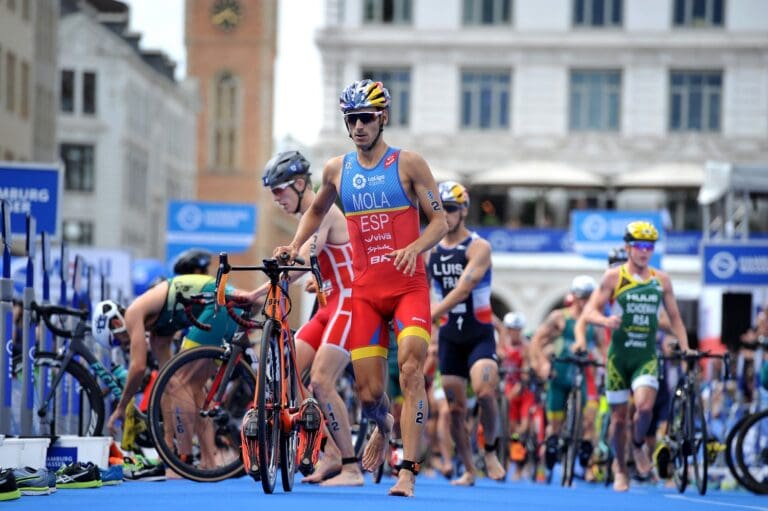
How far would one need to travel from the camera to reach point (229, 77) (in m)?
138

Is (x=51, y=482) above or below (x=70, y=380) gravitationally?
below

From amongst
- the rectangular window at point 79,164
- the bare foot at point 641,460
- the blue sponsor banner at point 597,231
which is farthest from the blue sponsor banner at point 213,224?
the rectangular window at point 79,164

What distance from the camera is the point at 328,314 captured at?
1239 centimetres

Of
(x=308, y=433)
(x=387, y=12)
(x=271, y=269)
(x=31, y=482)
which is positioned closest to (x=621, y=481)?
(x=308, y=433)

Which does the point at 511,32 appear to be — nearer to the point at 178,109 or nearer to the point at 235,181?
the point at 178,109

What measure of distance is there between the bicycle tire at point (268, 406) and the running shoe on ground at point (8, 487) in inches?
49.7

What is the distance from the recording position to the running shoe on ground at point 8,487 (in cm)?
982

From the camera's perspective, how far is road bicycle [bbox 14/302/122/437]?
13766 millimetres

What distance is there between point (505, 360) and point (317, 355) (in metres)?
11.9

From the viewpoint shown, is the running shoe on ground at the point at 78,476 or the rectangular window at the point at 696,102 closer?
the running shoe on ground at the point at 78,476

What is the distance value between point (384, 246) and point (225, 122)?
127m

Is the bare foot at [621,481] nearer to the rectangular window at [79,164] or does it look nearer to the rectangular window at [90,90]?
the rectangular window at [79,164]

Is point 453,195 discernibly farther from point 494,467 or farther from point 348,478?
point 348,478

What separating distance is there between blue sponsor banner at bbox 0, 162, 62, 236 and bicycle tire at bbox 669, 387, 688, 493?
24.9ft
